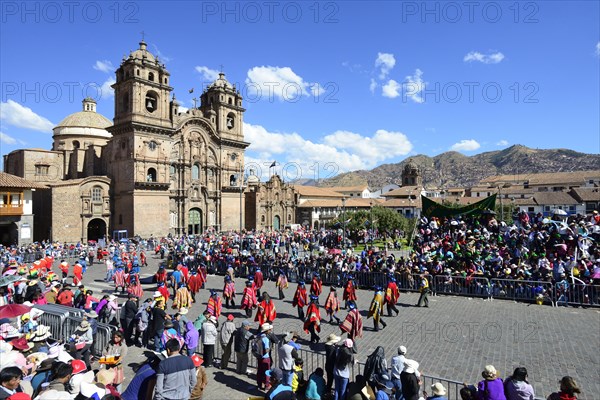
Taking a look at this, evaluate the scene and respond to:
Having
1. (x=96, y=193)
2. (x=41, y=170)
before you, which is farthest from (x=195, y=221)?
(x=41, y=170)

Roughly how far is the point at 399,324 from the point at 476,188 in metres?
90.5

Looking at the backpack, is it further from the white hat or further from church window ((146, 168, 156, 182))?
church window ((146, 168, 156, 182))

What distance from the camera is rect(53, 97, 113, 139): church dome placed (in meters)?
52.0

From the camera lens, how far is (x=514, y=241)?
765 inches

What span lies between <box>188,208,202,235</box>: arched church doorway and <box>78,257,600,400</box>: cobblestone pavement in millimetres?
34594

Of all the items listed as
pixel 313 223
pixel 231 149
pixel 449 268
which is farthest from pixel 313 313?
pixel 313 223

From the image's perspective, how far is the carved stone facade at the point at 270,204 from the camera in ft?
189

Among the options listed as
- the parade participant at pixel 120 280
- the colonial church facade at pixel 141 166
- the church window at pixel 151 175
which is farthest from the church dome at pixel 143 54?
the parade participant at pixel 120 280

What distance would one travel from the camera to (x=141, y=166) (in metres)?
41.9

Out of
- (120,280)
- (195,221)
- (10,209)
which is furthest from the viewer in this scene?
(195,221)

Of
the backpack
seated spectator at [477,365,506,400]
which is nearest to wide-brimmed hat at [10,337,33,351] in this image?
the backpack

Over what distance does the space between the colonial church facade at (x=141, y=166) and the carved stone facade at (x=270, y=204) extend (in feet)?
12.3

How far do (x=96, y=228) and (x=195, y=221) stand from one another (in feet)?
38.2

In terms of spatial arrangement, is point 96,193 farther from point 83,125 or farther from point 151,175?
point 83,125
